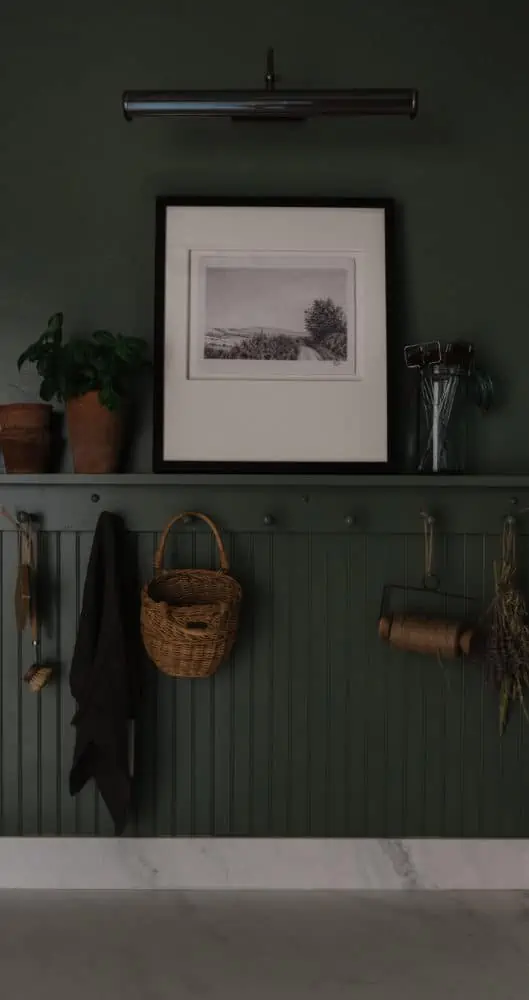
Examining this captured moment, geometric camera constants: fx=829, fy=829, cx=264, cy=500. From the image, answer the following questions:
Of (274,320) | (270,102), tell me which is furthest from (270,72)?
(274,320)

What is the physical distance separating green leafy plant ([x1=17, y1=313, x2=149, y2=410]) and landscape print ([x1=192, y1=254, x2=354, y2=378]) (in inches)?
6.7

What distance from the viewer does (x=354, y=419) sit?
1704 mm

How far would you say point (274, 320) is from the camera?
171 cm

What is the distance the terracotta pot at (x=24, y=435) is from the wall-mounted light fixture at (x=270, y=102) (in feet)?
1.98

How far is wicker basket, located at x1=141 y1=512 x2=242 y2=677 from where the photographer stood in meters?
1.54

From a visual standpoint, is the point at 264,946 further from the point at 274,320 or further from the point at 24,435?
the point at 274,320

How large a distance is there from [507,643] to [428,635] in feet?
0.52

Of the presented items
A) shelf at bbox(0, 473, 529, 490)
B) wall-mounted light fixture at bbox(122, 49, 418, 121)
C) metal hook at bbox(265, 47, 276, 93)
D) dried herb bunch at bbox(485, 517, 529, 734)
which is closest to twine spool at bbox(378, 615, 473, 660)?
dried herb bunch at bbox(485, 517, 529, 734)

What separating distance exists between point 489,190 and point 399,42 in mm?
361

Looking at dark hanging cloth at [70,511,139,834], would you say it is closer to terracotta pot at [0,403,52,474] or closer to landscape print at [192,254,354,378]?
terracotta pot at [0,403,52,474]

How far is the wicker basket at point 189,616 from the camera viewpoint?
154cm

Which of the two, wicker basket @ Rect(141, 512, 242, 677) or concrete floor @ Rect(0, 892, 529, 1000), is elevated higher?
wicker basket @ Rect(141, 512, 242, 677)

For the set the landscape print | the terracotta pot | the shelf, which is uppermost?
the landscape print

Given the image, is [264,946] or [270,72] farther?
[270,72]
